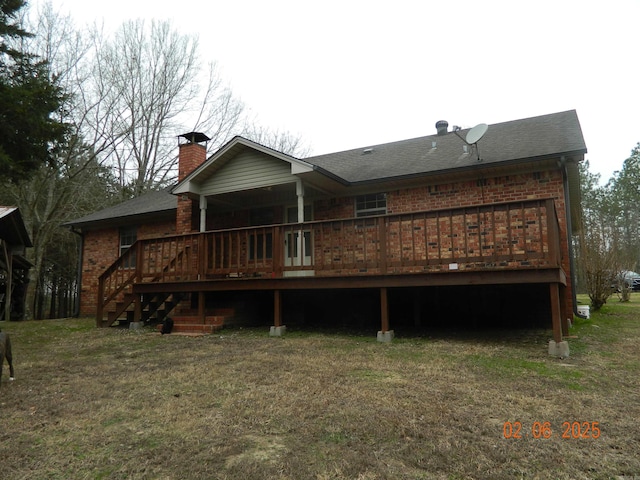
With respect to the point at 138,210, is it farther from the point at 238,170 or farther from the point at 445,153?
the point at 445,153

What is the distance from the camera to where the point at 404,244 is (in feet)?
28.0

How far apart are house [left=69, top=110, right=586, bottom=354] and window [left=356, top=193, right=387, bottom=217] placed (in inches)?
1.3

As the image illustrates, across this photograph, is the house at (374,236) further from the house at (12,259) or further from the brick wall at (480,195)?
the house at (12,259)

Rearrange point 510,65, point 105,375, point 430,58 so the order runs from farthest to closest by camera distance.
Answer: point 430,58, point 510,65, point 105,375

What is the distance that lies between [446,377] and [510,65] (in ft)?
36.9

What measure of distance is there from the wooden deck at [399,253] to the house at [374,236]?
28mm

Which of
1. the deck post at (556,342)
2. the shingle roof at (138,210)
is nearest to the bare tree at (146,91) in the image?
the shingle roof at (138,210)

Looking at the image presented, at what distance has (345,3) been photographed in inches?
385

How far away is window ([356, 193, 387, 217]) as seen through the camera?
404 inches

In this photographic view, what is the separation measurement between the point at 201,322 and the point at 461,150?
7.11 meters

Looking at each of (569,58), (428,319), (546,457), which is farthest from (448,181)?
(546,457)

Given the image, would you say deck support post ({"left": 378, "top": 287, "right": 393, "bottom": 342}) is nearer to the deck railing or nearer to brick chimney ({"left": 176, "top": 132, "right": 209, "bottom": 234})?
the deck railing

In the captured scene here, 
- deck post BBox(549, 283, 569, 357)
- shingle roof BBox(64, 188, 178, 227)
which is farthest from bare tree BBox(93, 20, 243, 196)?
deck post BBox(549, 283, 569, 357)

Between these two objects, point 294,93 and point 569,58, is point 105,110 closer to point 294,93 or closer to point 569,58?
point 294,93
